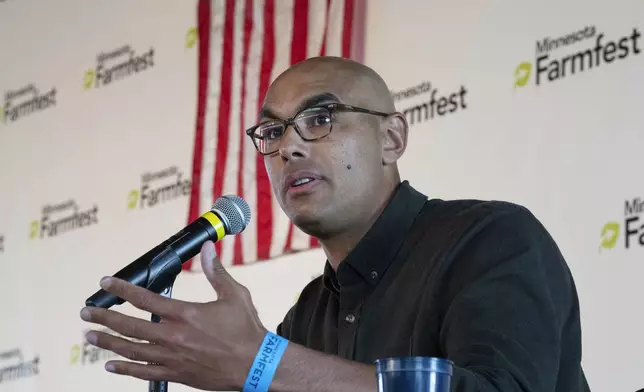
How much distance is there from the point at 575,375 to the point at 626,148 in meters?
1.27

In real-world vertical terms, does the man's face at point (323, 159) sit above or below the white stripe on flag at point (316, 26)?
below

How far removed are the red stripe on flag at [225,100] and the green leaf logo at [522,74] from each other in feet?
4.77

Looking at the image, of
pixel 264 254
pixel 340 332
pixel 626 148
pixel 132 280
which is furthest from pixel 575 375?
pixel 264 254

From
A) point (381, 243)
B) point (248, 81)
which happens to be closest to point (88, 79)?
point (248, 81)

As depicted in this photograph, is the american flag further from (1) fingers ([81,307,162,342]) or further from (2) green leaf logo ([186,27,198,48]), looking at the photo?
(1) fingers ([81,307,162,342])

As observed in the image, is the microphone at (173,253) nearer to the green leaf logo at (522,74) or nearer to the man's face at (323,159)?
the man's face at (323,159)

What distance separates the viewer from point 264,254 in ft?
13.4

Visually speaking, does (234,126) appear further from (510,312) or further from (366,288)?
(510,312)

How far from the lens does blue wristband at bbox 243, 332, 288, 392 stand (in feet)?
4.25

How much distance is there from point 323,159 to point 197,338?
3.02ft

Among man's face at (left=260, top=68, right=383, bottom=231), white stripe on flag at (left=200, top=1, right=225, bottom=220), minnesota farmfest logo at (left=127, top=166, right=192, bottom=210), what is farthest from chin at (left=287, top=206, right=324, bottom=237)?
minnesota farmfest logo at (left=127, top=166, right=192, bottom=210)

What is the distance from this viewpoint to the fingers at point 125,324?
Result: 4.20ft

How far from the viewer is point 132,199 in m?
4.69

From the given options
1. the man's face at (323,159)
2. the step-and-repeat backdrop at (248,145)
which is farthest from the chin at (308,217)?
the step-and-repeat backdrop at (248,145)
